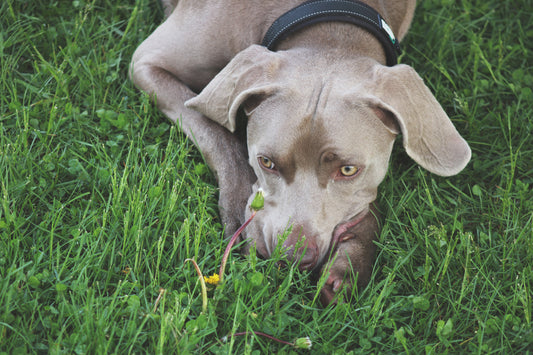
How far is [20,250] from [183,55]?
1477 mm

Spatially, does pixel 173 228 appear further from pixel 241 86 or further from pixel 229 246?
pixel 241 86

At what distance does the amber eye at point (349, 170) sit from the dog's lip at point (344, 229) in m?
0.25

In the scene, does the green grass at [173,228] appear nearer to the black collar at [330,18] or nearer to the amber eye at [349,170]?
the amber eye at [349,170]

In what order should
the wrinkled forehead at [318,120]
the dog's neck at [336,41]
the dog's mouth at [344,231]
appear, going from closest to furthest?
the wrinkled forehead at [318,120] → the dog's mouth at [344,231] → the dog's neck at [336,41]

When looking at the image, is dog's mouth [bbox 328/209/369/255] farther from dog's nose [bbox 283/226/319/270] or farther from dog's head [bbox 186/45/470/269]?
dog's nose [bbox 283/226/319/270]

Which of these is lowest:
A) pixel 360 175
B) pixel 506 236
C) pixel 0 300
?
pixel 506 236

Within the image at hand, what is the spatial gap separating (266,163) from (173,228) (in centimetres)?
55

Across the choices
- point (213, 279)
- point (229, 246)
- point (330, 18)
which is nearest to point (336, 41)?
point (330, 18)

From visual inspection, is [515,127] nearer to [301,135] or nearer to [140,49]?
[301,135]

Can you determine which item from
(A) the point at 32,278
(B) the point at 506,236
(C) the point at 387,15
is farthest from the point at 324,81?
(A) the point at 32,278

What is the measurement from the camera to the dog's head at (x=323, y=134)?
2977 millimetres

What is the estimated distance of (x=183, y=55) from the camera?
12.5 feet

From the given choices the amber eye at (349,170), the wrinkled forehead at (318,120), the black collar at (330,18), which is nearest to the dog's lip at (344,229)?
the amber eye at (349,170)

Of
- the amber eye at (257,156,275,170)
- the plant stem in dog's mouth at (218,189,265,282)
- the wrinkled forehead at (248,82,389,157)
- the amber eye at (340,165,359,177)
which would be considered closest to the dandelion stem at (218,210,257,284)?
the plant stem in dog's mouth at (218,189,265,282)
